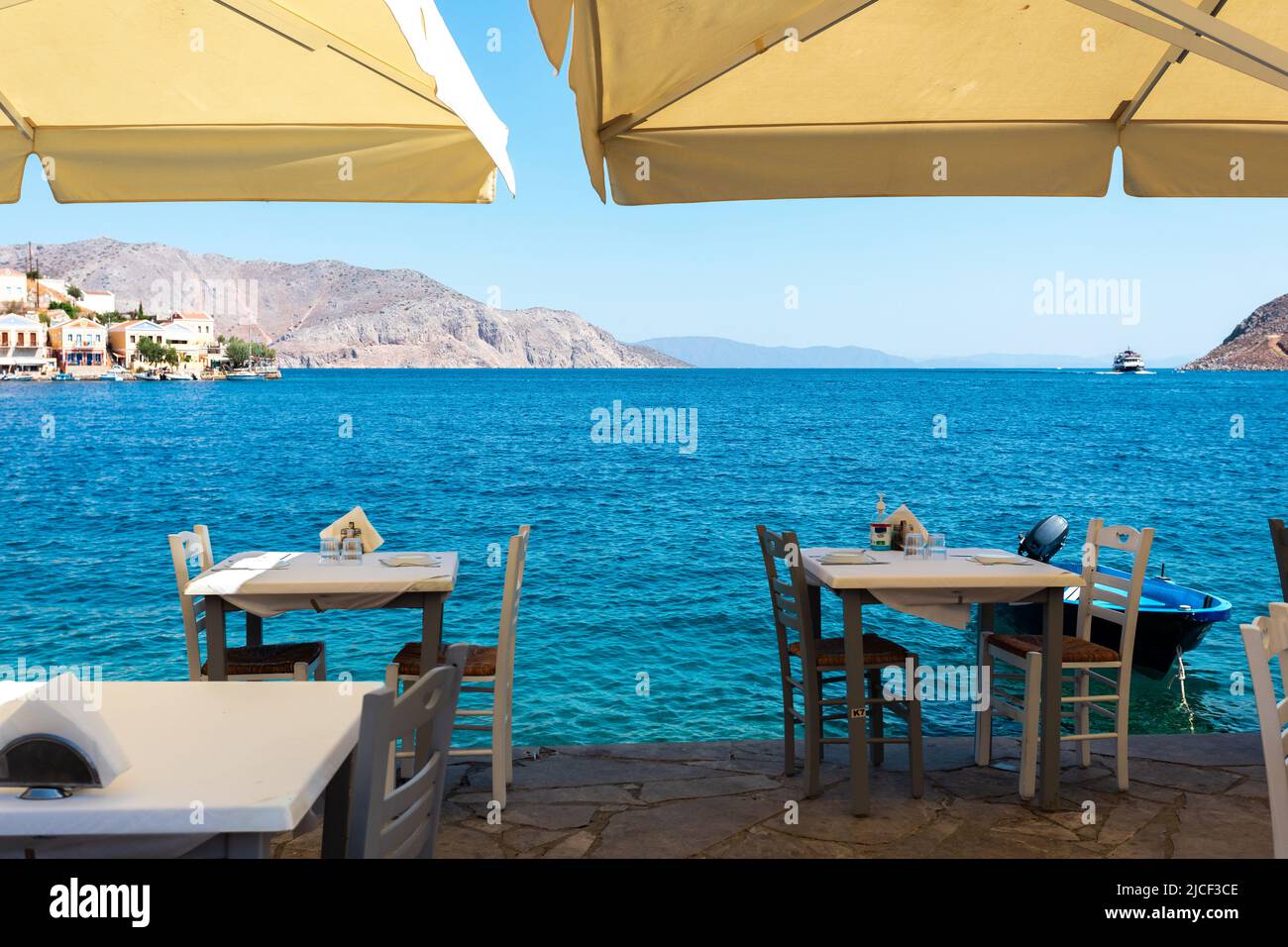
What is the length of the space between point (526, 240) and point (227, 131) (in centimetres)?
7310

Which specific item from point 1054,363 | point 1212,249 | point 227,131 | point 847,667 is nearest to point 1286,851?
point 847,667

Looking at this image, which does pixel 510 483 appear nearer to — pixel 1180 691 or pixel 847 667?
pixel 1180 691

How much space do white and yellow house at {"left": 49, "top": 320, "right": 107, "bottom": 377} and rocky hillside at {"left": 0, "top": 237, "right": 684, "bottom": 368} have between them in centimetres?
2195

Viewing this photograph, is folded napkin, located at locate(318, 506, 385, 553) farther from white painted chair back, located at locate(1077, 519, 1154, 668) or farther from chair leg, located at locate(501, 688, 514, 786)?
white painted chair back, located at locate(1077, 519, 1154, 668)

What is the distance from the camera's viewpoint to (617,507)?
2480cm

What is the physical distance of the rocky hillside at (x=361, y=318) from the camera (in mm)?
116188

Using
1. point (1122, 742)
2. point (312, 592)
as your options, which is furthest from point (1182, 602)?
point (312, 592)

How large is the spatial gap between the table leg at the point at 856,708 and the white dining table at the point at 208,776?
2105mm

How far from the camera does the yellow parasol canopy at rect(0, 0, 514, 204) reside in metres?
3.21

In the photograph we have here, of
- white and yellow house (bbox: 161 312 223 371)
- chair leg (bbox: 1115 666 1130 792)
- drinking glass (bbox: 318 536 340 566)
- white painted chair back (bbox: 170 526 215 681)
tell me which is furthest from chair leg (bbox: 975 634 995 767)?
white and yellow house (bbox: 161 312 223 371)

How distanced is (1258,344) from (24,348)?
11726 centimetres

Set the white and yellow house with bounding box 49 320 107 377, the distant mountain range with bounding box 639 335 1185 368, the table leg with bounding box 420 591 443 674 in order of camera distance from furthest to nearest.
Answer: the distant mountain range with bounding box 639 335 1185 368, the white and yellow house with bounding box 49 320 107 377, the table leg with bounding box 420 591 443 674

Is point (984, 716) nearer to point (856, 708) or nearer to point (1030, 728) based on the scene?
point (1030, 728)
